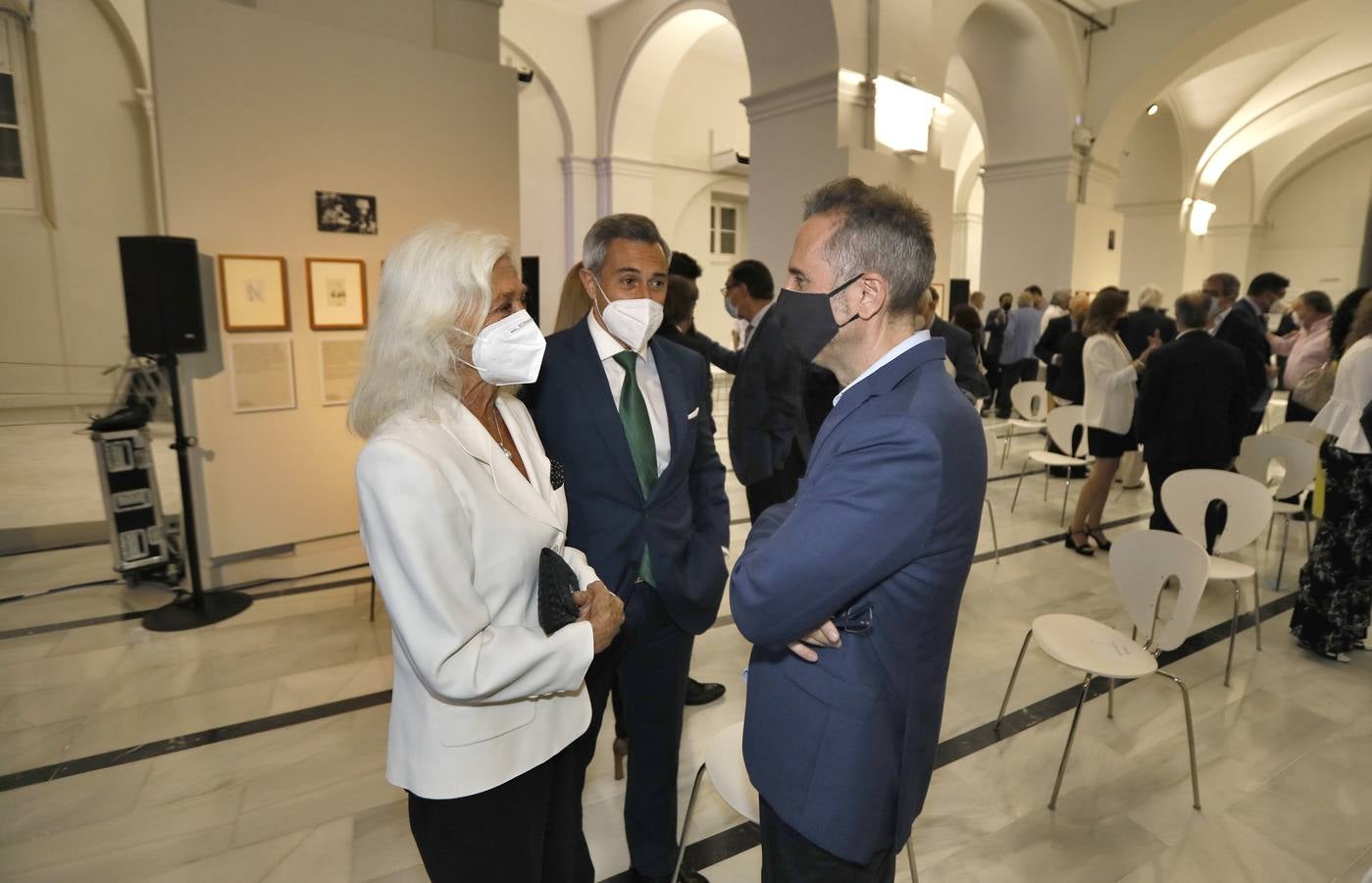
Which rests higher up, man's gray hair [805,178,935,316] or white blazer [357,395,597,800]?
man's gray hair [805,178,935,316]

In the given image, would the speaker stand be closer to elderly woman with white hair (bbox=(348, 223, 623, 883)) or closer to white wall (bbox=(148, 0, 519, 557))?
white wall (bbox=(148, 0, 519, 557))

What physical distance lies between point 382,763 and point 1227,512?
3.98 metres

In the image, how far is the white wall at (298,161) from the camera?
155 inches

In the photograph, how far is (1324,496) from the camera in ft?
12.0

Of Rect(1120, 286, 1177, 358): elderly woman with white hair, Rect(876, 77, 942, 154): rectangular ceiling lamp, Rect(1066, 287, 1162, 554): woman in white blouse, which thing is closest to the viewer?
Rect(1066, 287, 1162, 554): woman in white blouse

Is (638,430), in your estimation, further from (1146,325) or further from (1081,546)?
(1146,325)

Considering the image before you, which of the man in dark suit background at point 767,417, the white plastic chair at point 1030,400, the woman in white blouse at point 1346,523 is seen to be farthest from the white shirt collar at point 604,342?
the white plastic chair at point 1030,400

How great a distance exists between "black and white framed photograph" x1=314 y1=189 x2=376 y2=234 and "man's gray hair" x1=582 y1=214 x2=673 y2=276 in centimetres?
319

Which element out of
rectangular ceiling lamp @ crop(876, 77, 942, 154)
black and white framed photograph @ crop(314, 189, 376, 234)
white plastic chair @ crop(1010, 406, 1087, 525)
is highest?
rectangular ceiling lamp @ crop(876, 77, 942, 154)

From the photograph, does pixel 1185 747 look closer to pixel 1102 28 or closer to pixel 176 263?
pixel 176 263

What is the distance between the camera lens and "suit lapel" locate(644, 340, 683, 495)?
1994mm

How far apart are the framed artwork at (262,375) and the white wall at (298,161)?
0.16ft

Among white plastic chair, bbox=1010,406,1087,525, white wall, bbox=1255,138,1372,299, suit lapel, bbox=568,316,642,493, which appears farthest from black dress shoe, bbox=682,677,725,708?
white wall, bbox=1255,138,1372,299

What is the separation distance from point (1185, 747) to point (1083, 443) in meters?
3.41
